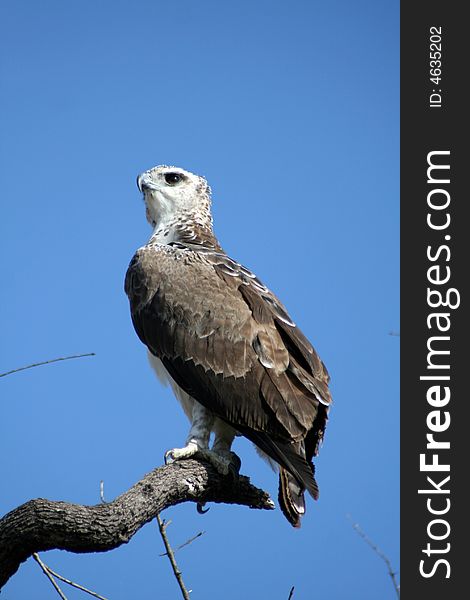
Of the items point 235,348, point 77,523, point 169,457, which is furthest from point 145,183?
point 77,523

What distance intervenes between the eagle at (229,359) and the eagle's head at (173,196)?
619 mm

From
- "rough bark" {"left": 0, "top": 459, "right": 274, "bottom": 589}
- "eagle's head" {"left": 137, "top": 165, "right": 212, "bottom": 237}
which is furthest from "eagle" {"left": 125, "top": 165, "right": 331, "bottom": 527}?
"rough bark" {"left": 0, "top": 459, "right": 274, "bottom": 589}

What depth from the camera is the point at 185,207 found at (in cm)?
789

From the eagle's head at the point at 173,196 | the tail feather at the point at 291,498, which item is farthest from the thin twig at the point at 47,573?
the eagle's head at the point at 173,196

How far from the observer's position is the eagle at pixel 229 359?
6129 millimetres

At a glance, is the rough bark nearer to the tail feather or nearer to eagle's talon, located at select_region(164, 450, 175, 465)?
eagle's talon, located at select_region(164, 450, 175, 465)

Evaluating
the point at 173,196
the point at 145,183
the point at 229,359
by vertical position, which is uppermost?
the point at 145,183

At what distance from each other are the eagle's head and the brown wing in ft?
2.77

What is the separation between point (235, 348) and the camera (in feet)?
21.1

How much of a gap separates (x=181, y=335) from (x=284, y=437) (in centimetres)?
108

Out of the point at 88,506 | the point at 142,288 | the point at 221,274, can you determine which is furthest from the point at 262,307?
the point at 88,506

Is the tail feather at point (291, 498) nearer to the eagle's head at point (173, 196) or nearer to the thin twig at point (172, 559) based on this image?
the thin twig at point (172, 559)

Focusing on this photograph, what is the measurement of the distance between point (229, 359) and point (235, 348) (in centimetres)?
9

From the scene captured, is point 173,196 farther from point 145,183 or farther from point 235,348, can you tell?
point 235,348
